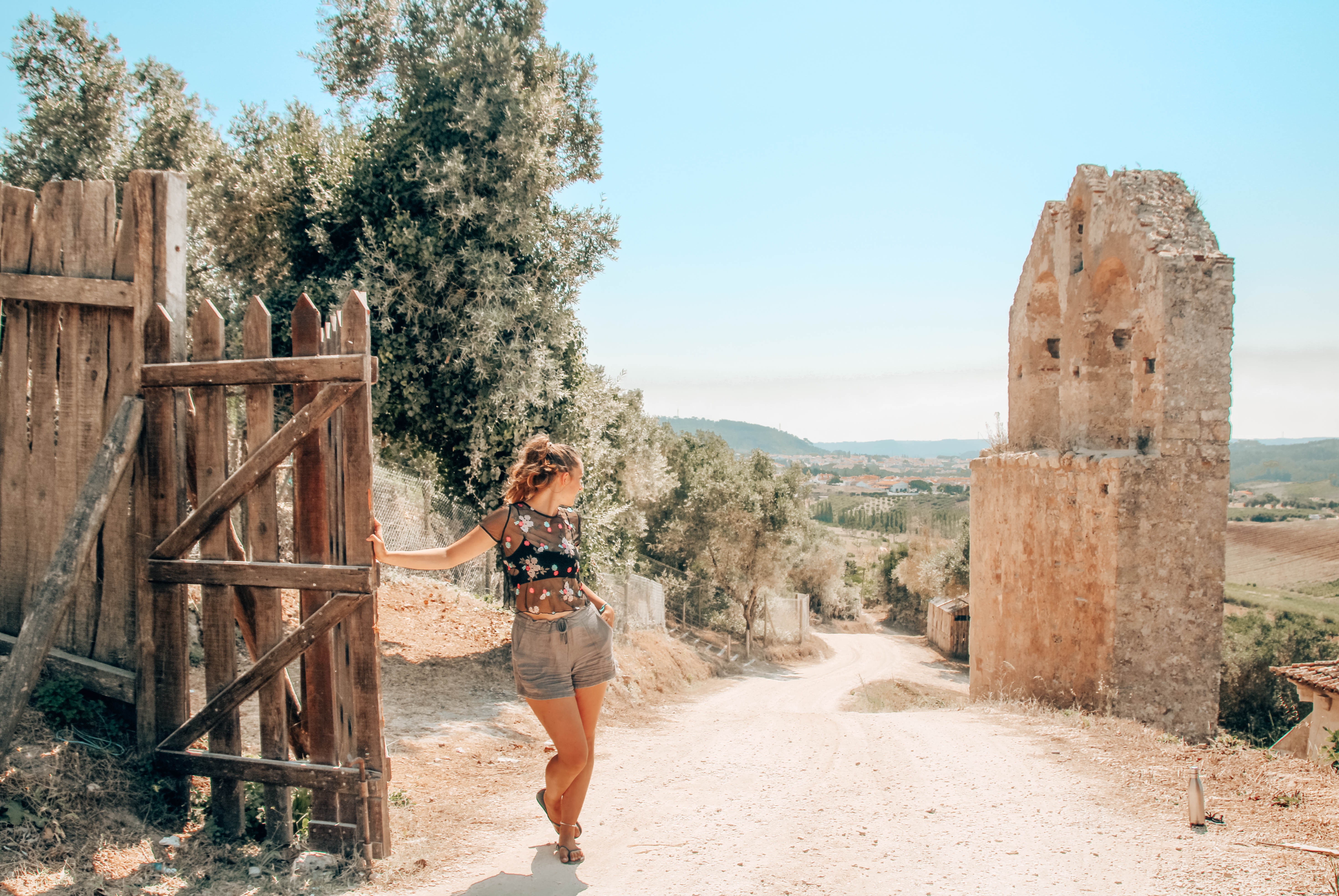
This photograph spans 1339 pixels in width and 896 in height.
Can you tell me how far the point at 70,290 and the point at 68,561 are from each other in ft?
5.10

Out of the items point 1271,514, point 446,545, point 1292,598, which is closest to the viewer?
point 446,545

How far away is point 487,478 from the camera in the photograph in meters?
10.5

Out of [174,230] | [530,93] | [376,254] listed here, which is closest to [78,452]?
[174,230]

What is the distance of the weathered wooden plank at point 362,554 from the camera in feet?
13.7

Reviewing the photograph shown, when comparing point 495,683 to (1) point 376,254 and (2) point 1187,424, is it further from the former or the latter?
(2) point 1187,424

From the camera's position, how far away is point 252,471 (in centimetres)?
419

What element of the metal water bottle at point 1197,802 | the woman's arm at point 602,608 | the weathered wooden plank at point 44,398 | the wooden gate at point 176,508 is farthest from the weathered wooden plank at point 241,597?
the metal water bottle at point 1197,802

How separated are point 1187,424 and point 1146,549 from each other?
1634 millimetres

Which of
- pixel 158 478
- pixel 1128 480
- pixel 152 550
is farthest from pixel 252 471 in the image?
pixel 1128 480

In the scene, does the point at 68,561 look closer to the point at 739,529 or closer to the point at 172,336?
the point at 172,336

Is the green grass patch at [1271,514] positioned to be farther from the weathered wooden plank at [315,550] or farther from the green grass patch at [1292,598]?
the weathered wooden plank at [315,550]

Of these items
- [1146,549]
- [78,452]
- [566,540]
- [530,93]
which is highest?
[530,93]

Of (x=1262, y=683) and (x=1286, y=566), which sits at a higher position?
(x=1286, y=566)

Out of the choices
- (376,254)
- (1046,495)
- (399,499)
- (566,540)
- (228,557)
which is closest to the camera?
(566,540)
